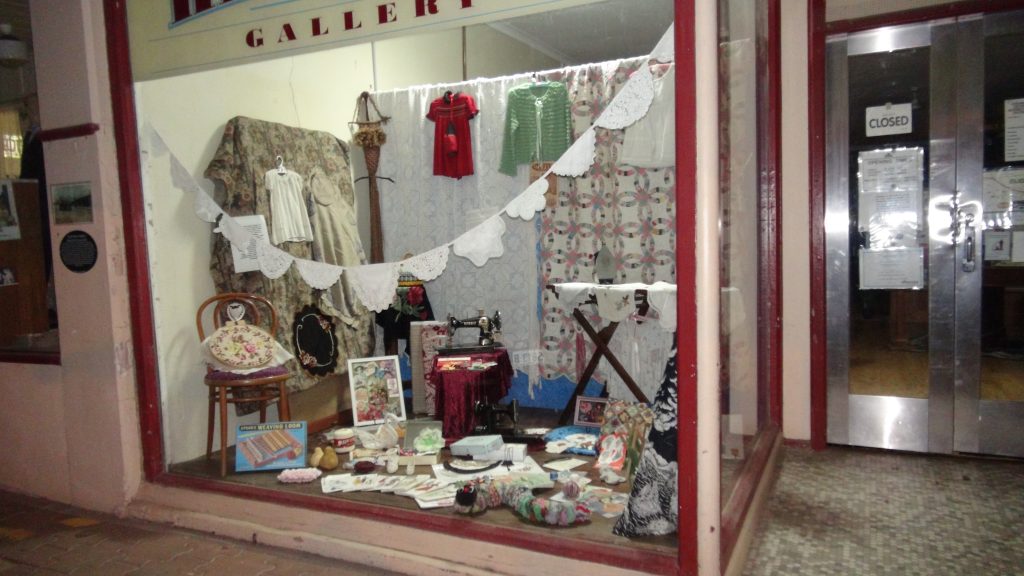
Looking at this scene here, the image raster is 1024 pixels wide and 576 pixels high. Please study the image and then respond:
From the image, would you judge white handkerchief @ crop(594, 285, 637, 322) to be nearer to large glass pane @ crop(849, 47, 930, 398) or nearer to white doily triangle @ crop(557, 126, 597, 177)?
large glass pane @ crop(849, 47, 930, 398)

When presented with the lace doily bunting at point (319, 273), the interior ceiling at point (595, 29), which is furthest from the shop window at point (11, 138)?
the interior ceiling at point (595, 29)

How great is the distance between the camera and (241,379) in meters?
3.37

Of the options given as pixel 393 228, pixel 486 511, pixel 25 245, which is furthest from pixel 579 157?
pixel 25 245

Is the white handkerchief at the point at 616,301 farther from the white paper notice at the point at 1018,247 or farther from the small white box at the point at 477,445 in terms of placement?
the white paper notice at the point at 1018,247

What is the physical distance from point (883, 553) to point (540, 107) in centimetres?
301

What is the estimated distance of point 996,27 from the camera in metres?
3.33

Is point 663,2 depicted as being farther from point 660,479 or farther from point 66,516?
point 66,516

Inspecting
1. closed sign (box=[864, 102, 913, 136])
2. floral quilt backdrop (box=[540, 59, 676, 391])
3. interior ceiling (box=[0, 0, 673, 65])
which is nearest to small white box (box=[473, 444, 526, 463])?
floral quilt backdrop (box=[540, 59, 676, 391])

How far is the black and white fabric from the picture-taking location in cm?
232

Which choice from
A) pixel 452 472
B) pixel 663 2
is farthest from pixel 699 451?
pixel 663 2

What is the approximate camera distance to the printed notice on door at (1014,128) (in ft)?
10.8

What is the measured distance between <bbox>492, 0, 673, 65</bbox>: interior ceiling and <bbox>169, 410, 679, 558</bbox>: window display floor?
3957mm

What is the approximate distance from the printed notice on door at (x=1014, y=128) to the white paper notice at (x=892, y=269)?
59cm

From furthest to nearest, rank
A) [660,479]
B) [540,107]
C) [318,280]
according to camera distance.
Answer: [540,107] < [318,280] < [660,479]
